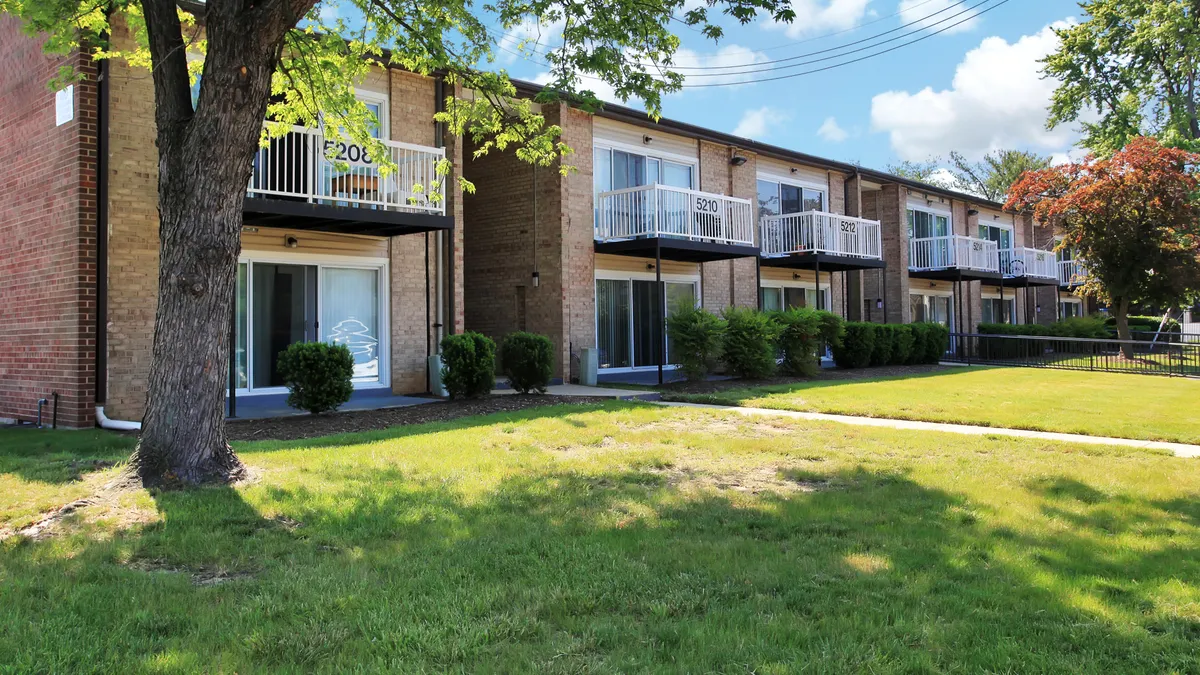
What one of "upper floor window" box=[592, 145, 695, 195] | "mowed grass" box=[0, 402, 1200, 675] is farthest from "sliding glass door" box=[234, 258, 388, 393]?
"upper floor window" box=[592, 145, 695, 195]

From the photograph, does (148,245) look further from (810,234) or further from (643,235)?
(810,234)

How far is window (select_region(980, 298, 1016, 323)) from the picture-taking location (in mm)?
32500

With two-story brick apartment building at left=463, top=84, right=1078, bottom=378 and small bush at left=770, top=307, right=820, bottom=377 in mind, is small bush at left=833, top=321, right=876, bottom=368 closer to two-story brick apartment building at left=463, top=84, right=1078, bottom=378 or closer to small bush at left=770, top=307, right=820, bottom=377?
two-story brick apartment building at left=463, top=84, right=1078, bottom=378

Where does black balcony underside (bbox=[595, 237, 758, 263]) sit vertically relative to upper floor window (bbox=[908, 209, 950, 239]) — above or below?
below

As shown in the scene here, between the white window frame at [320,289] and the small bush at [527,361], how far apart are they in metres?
2.11

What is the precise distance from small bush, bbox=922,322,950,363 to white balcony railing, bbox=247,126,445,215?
50.3 ft

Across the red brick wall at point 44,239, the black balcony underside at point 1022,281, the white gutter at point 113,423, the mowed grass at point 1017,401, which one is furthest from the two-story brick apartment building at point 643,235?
the black balcony underside at point 1022,281

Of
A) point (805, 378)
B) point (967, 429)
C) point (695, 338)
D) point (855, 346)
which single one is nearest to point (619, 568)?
point (967, 429)

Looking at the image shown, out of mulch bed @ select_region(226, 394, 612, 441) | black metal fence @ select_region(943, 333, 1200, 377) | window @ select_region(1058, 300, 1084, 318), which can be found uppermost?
window @ select_region(1058, 300, 1084, 318)

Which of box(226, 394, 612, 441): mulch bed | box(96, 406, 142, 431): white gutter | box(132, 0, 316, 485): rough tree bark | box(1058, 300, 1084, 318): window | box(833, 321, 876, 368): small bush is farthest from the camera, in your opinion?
box(1058, 300, 1084, 318): window

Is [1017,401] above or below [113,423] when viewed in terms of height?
below

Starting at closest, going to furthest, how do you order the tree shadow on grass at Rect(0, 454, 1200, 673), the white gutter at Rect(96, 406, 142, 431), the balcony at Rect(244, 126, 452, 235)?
the tree shadow on grass at Rect(0, 454, 1200, 673) < the white gutter at Rect(96, 406, 142, 431) < the balcony at Rect(244, 126, 452, 235)

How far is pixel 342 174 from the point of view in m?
12.4

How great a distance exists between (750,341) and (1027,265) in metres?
19.2
